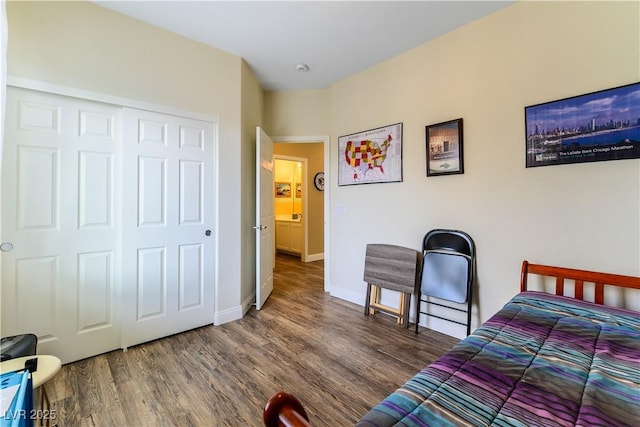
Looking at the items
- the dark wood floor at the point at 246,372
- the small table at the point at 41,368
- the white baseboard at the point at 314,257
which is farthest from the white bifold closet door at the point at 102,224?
the white baseboard at the point at 314,257

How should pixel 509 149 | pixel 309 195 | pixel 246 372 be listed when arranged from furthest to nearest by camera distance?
pixel 309 195, pixel 509 149, pixel 246 372

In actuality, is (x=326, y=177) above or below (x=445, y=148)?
below

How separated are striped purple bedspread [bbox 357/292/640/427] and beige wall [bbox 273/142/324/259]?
178 inches

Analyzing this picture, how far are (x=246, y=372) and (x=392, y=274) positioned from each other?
161 centimetres

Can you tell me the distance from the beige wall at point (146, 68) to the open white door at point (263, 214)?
0.16 meters

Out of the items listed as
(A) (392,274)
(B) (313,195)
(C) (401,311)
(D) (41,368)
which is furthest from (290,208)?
(D) (41,368)

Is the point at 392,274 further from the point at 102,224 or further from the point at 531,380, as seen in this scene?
the point at 102,224

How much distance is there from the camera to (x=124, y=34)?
221 centimetres

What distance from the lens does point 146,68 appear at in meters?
2.31

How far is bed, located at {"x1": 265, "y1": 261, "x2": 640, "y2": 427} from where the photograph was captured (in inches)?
30.2

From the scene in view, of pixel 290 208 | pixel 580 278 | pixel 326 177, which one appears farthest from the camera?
pixel 290 208

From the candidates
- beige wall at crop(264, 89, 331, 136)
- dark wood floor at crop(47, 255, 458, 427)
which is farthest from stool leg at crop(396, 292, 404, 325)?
beige wall at crop(264, 89, 331, 136)

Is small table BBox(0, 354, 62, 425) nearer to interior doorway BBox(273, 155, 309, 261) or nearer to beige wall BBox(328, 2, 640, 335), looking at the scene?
beige wall BBox(328, 2, 640, 335)

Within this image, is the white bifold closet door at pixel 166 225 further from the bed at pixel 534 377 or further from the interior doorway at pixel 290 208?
the interior doorway at pixel 290 208
